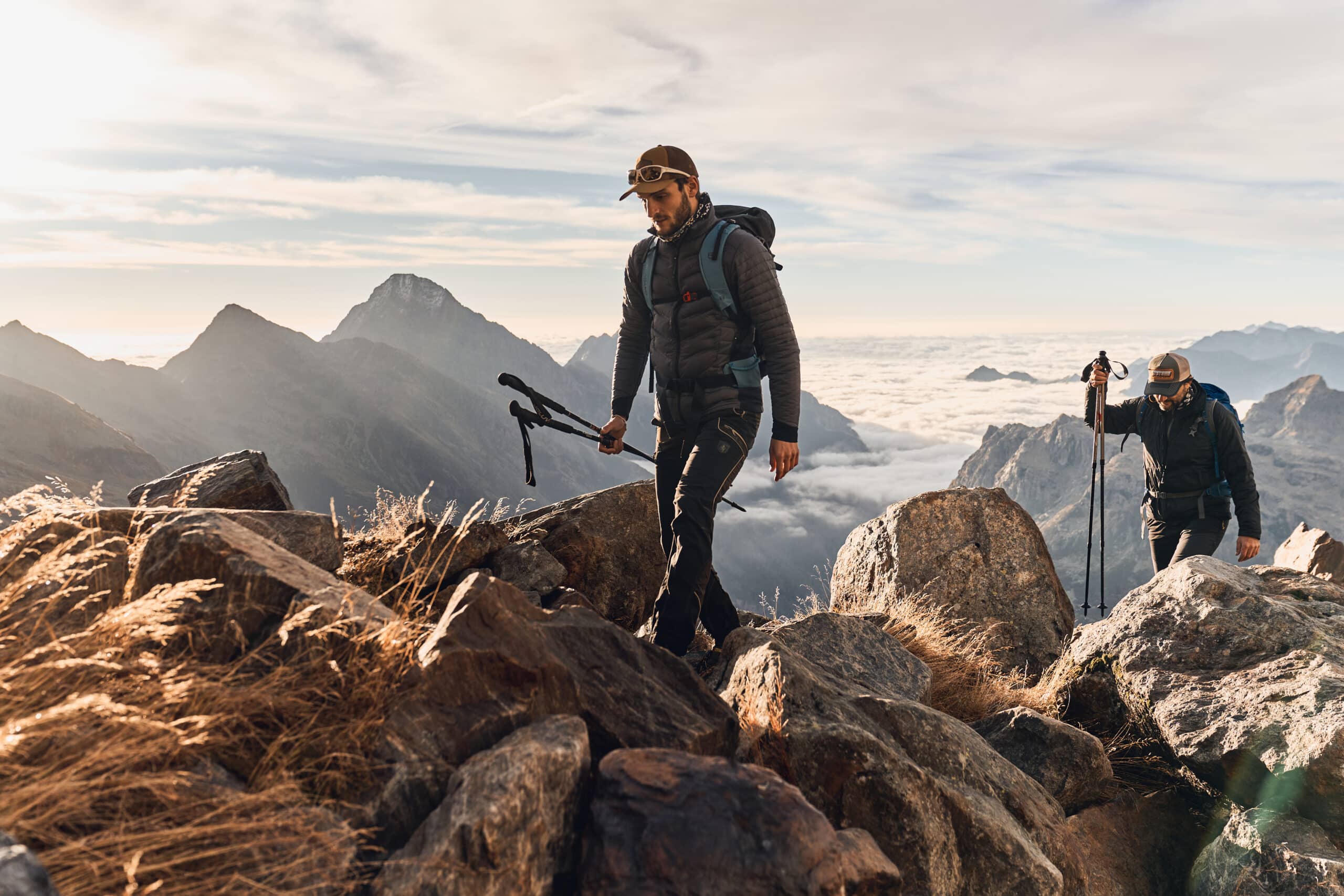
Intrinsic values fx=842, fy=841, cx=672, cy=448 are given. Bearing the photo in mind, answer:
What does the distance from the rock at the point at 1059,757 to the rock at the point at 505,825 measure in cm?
470

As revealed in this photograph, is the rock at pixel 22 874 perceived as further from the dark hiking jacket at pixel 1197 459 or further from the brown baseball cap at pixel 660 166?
the dark hiking jacket at pixel 1197 459

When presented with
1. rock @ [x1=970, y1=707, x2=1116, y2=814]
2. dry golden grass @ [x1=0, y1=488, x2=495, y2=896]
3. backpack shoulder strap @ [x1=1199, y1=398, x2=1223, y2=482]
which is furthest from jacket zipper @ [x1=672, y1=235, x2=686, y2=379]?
backpack shoulder strap @ [x1=1199, y1=398, x2=1223, y2=482]

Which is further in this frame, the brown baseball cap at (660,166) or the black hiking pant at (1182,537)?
the black hiking pant at (1182,537)

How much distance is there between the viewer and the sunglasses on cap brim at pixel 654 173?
694 centimetres

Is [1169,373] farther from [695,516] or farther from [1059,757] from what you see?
[695,516]

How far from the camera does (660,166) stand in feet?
22.8

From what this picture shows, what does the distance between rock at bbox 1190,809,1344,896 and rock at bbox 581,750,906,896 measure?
4.13m

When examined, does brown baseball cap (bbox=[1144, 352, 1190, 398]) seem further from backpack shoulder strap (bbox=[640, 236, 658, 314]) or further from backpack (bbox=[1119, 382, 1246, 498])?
backpack shoulder strap (bbox=[640, 236, 658, 314])

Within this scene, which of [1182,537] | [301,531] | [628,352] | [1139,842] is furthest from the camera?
[1182,537]

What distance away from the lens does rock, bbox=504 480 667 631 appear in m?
9.36

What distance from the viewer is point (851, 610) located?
1202 cm

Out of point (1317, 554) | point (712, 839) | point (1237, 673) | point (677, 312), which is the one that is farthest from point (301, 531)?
point (1317, 554)

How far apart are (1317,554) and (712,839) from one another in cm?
1891

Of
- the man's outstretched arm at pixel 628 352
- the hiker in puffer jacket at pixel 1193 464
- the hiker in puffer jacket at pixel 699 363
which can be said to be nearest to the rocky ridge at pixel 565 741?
the hiker in puffer jacket at pixel 699 363
